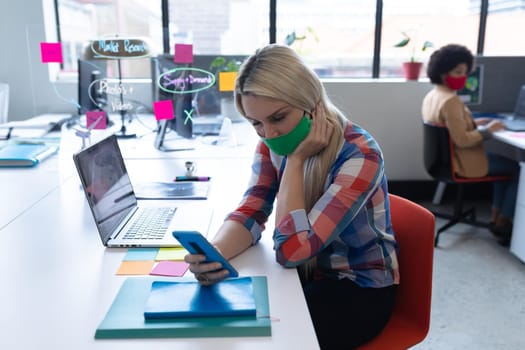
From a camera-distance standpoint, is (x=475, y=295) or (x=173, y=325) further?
(x=475, y=295)

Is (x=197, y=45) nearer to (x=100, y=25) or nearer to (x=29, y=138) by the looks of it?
(x=100, y=25)

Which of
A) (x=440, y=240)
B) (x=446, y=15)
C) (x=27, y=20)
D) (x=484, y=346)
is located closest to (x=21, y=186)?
(x=484, y=346)

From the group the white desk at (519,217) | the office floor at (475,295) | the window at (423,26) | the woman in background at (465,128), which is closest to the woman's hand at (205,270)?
the office floor at (475,295)

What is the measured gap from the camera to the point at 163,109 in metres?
2.28

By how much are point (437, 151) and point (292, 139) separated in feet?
6.63

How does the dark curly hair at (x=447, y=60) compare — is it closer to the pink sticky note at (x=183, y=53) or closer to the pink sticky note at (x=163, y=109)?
the pink sticky note at (x=183, y=53)

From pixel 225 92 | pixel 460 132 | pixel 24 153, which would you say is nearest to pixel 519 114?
pixel 460 132

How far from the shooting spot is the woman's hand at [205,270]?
3.41ft

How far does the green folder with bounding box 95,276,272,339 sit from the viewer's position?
2.86ft

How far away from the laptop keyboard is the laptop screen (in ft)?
0.15

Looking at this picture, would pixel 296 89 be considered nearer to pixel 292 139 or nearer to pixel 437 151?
pixel 292 139

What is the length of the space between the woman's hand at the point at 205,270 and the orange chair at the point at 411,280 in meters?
0.43

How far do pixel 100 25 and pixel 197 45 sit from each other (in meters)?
0.72

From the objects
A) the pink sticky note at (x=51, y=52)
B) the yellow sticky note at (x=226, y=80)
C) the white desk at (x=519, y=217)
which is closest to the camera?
the pink sticky note at (x=51, y=52)
